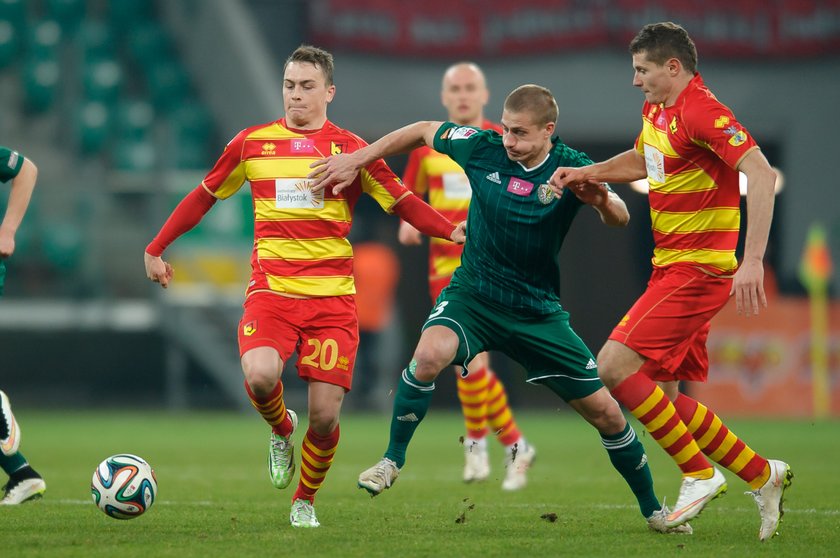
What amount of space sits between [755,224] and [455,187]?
335 cm

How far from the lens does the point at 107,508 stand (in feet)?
19.0

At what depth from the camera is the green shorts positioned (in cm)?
580

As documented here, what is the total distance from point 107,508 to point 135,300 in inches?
426

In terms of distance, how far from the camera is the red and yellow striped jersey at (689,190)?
581cm

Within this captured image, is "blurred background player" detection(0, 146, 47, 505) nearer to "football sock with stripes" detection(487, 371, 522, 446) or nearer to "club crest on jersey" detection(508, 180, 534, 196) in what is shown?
"club crest on jersey" detection(508, 180, 534, 196)

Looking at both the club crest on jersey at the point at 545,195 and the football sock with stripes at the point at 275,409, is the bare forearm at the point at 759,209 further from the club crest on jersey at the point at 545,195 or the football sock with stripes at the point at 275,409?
the football sock with stripes at the point at 275,409

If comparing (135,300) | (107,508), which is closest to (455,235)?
(107,508)

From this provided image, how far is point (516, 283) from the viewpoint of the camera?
5895 mm

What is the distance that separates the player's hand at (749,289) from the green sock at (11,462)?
3728mm

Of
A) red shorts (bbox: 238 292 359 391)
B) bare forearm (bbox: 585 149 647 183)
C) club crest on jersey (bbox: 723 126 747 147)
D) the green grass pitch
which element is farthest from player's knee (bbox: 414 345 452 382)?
club crest on jersey (bbox: 723 126 747 147)

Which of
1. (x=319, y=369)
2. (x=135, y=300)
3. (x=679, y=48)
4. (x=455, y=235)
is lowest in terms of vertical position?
(x=135, y=300)

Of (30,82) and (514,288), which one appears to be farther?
(30,82)

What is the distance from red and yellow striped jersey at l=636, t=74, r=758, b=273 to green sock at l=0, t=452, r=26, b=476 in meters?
3.42

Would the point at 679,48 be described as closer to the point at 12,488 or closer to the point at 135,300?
the point at 12,488
